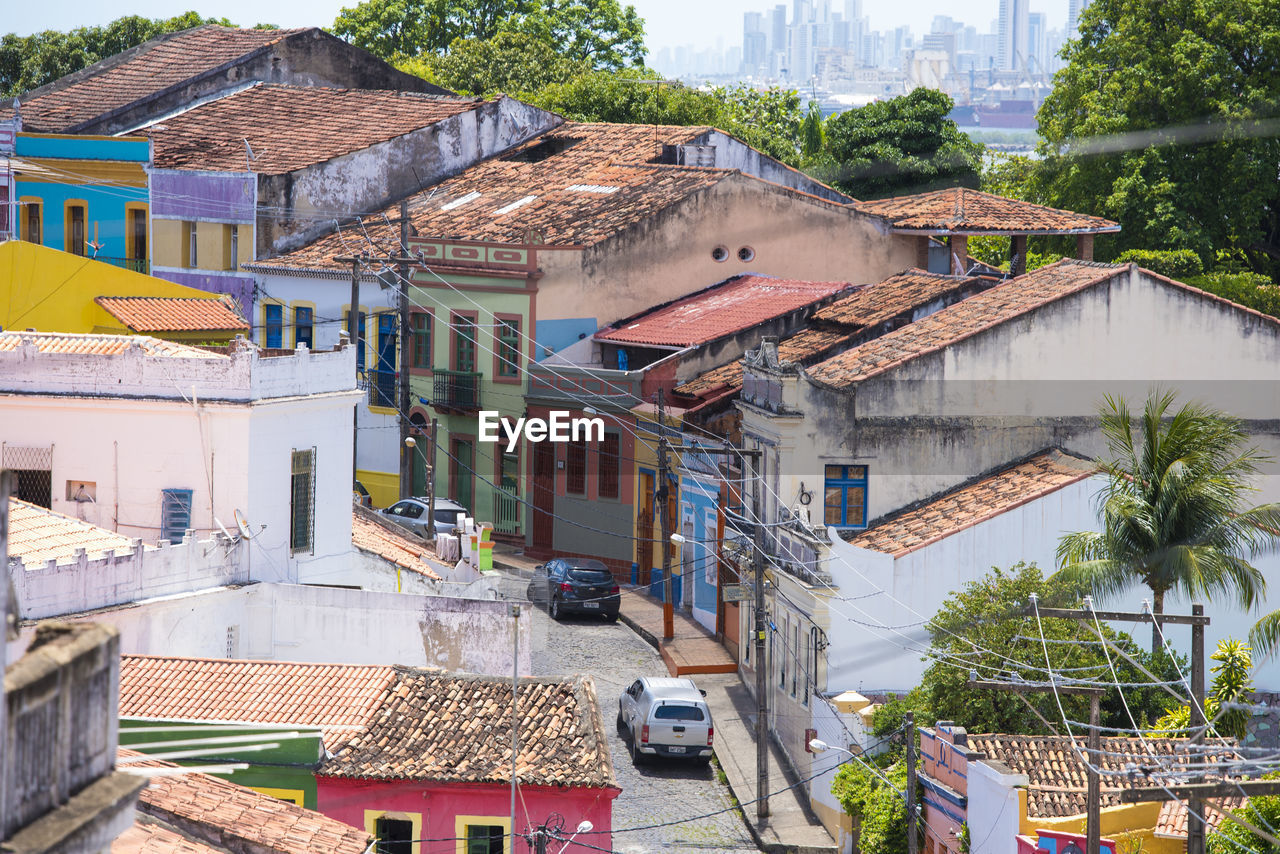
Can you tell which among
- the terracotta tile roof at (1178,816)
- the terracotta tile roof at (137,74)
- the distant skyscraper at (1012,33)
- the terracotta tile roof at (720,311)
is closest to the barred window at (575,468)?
the terracotta tile roof at (720,311)

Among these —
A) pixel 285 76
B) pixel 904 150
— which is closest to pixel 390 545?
pixel 285 76

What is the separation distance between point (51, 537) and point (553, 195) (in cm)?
2730

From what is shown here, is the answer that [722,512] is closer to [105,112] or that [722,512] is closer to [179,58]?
[105,112]

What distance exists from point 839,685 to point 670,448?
1001 centimetres

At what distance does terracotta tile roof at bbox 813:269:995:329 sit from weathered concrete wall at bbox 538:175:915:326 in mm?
5706

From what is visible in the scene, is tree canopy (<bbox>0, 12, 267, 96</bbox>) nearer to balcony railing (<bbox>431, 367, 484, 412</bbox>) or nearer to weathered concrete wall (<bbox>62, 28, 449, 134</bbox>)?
weathered concrete wall (<bbox>62, 28, 449, 134</bbox>)

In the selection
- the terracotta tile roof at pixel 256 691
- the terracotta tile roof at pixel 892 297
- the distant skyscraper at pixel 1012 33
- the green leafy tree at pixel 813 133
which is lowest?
the terracotta tile roof at pixel 256 691

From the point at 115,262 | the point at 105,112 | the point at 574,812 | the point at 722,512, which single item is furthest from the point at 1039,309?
the point at 105,112

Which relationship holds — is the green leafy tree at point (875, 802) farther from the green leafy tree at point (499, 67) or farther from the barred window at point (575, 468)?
the green leafy tree at point (499, 67)

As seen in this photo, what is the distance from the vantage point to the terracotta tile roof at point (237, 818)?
18.8m

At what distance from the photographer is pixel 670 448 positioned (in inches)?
1604

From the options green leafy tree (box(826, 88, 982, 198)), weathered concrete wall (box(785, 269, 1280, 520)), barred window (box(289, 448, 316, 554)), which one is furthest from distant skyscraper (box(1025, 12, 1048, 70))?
barred window (box(289, 448, 316, 554))

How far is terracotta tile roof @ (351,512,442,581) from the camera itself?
3500cm

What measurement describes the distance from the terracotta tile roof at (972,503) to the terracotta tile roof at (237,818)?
1389 centimetres
